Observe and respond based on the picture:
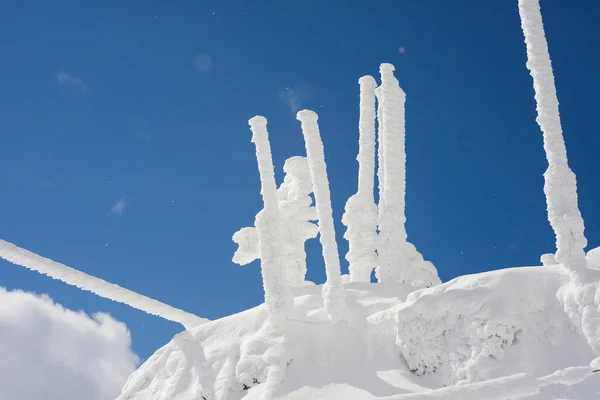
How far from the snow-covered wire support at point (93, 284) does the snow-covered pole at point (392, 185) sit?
6.03 meters

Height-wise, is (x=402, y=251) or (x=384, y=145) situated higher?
(x=384, y=145)

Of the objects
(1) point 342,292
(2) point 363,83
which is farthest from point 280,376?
(2) point 363,83

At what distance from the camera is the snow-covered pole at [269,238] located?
16.0 metres

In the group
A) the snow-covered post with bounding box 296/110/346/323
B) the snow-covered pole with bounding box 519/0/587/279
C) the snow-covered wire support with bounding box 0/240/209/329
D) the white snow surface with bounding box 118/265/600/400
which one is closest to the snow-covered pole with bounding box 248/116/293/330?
the white snow surface with bounding box 118/265/600/400

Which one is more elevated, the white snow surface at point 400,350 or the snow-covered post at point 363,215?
the snow-covered post at point 363,215

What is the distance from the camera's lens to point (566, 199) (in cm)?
1316

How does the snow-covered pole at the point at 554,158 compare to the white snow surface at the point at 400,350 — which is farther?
the snow-covered pole at the point at 554,158

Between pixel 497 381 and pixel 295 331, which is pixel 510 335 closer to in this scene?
pixel 497 381

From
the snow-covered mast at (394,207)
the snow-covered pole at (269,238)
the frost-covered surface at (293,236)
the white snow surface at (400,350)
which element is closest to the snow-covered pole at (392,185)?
the snow-covered mast at (394,207)

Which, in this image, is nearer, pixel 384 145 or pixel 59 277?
pixel 59 277

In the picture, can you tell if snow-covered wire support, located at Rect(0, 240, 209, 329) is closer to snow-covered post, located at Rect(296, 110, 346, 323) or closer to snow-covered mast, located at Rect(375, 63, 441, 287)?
snow-covered post, located at Rect(296, 110, 346, 323)

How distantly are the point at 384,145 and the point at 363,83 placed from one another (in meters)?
2.64

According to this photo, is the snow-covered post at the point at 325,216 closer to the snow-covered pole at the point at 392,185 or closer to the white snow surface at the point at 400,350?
the white snow surface at the point at 400,350

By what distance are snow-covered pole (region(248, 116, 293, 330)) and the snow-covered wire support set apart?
3946 millimetres
